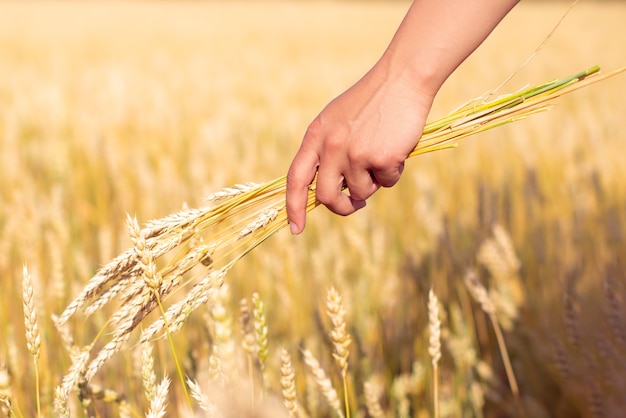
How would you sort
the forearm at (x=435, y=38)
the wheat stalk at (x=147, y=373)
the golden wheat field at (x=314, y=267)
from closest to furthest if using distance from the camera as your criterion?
1. the wheat stalk at (x=147, y=373)
2. the forearm at (x=435, y=38)
3. the golden wheat field at (x=314, y=267)

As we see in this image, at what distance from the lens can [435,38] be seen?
2.89ft

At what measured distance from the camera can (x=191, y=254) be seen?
845mm

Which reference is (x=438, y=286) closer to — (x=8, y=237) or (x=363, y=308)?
(x=363, y=308)

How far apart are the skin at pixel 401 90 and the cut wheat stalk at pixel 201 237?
2.9 inches

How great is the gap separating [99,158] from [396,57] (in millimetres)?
2199

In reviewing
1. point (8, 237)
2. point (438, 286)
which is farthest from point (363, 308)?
point (8, 237)

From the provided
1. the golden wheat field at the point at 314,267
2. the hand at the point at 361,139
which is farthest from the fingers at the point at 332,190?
the golden wheat field at the point at 314,267

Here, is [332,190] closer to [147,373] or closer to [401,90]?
[401,90]

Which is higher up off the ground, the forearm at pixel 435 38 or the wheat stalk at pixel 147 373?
the forearm at pixel 435 38

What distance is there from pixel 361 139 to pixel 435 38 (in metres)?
0.16

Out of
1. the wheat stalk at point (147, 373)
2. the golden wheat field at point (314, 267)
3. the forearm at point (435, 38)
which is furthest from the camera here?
the golden wheat field at point (314, 267)

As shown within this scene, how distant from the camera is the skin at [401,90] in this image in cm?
88

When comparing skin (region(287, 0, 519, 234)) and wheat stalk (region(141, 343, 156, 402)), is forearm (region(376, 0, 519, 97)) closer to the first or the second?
skin (region(287, 0, 519, 234))

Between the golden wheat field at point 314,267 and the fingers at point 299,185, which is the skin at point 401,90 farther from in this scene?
the golden wheat field at point 314,267
